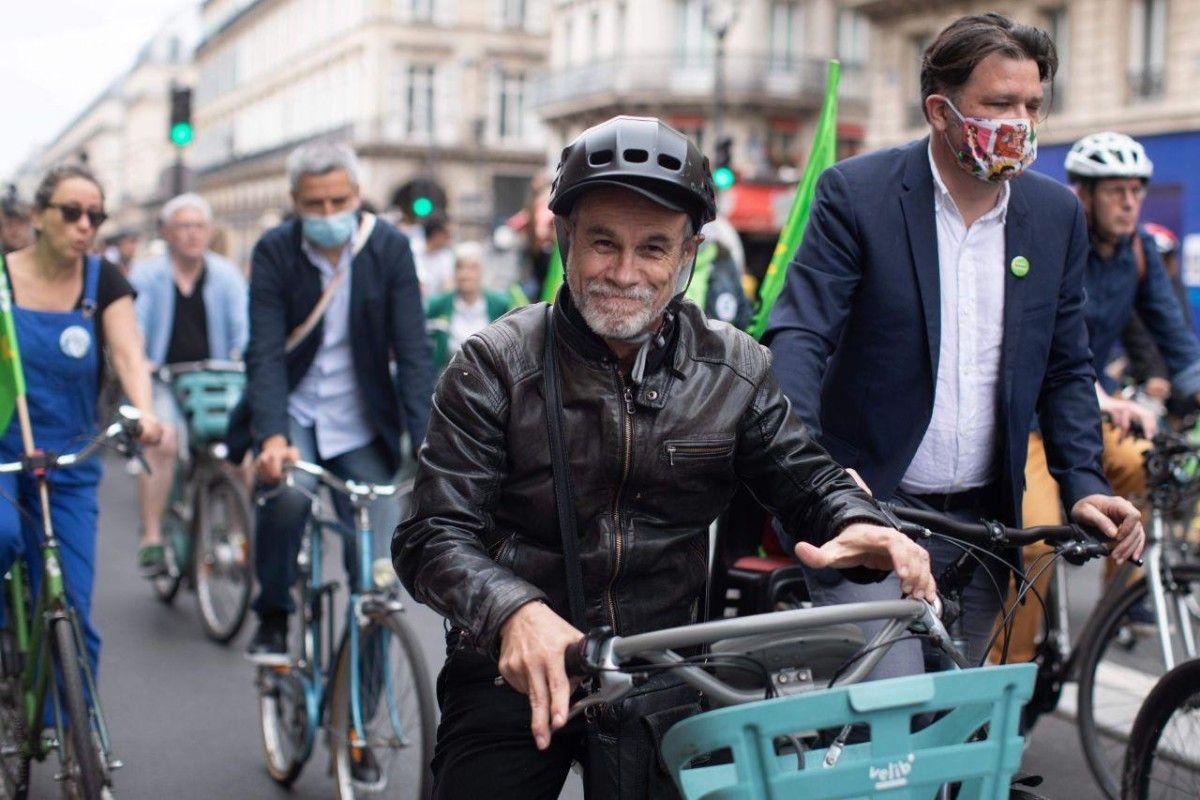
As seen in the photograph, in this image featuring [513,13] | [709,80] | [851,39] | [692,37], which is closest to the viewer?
[709,80]

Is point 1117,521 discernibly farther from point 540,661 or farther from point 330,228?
point 330,228

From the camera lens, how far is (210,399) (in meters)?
8.61

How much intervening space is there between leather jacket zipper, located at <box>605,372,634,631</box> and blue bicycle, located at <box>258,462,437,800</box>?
1.72m

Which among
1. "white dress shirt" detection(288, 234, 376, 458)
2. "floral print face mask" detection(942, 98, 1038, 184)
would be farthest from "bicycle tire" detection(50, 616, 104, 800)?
"floral print face mask" detection(942, 98, 1038, 184)

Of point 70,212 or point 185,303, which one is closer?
point 70,212

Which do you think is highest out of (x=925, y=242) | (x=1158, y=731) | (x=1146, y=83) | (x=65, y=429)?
(x=1146, y=83)

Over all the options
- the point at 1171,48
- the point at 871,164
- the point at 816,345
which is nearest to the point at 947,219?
the point at 871,164

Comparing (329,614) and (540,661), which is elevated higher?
(540,661)

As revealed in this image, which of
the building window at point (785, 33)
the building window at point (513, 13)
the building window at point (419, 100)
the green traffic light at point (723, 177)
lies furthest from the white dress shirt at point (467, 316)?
the building window at point (513, 13)

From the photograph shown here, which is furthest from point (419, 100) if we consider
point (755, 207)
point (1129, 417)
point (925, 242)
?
point (925, 242)

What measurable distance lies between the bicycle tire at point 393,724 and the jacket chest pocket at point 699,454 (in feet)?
5.83

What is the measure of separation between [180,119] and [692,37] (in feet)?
119

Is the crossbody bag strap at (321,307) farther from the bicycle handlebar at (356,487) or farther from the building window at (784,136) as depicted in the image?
the building window at (784,136)

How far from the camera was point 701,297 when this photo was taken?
26.3ft
